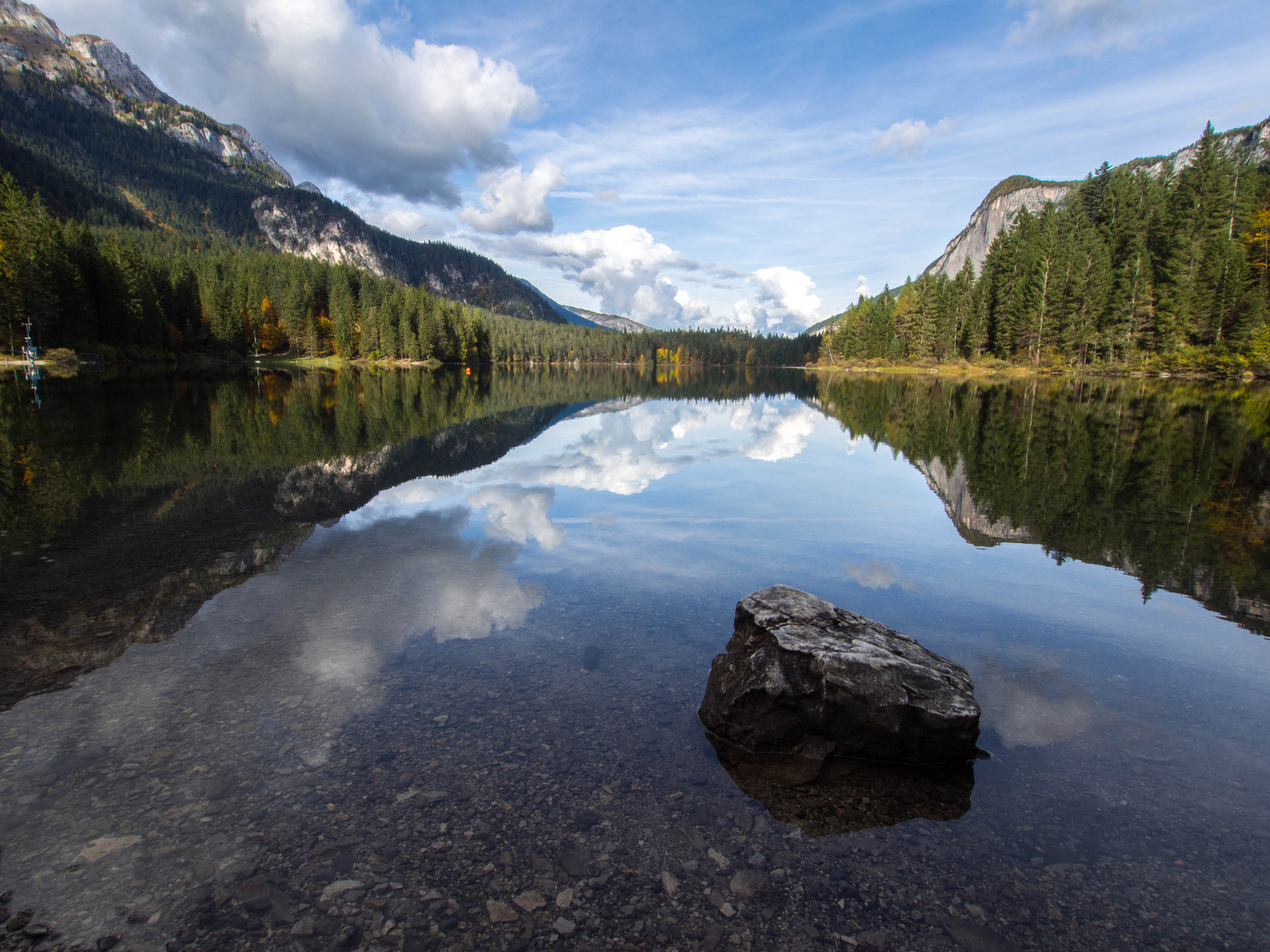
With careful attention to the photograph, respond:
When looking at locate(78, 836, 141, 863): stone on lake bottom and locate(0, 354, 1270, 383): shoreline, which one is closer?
locate(78, 836, 141, 863): stone on lake bottom

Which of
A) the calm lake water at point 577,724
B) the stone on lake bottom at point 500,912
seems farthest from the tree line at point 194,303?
the stone on lake bottom at point 500,912

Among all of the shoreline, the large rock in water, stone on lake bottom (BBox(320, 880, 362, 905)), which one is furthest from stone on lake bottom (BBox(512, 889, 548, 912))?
the shoreline

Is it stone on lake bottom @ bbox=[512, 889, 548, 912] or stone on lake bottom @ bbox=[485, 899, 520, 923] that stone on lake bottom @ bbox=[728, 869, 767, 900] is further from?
stone on lake bottom @ bbox=[485, 899, 520, 923]

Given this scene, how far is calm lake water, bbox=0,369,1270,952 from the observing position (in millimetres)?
3926

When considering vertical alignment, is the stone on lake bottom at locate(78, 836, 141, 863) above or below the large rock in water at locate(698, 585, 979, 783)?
below

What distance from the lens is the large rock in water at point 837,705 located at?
550cm

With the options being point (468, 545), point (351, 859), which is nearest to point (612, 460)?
point (468, 545)

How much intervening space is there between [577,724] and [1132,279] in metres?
90.4

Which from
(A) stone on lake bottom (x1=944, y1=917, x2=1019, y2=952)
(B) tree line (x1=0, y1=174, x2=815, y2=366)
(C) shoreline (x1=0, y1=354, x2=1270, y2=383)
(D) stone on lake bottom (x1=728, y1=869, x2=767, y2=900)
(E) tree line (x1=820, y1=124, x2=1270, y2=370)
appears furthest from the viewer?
(B) tree line (x1=0, y1=174, x2=815, y2=366)

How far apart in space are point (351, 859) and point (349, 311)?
13113cm

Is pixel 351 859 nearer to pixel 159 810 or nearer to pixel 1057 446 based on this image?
pixel 159 810

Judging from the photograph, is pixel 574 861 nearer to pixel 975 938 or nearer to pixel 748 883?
pixel 748 883

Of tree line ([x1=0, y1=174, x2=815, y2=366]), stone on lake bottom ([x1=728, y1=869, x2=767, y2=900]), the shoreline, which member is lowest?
stone on lake bottom ([x1=728, y1=869, x2=767, y2=900])

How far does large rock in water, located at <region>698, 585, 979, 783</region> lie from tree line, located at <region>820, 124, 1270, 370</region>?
241ft
